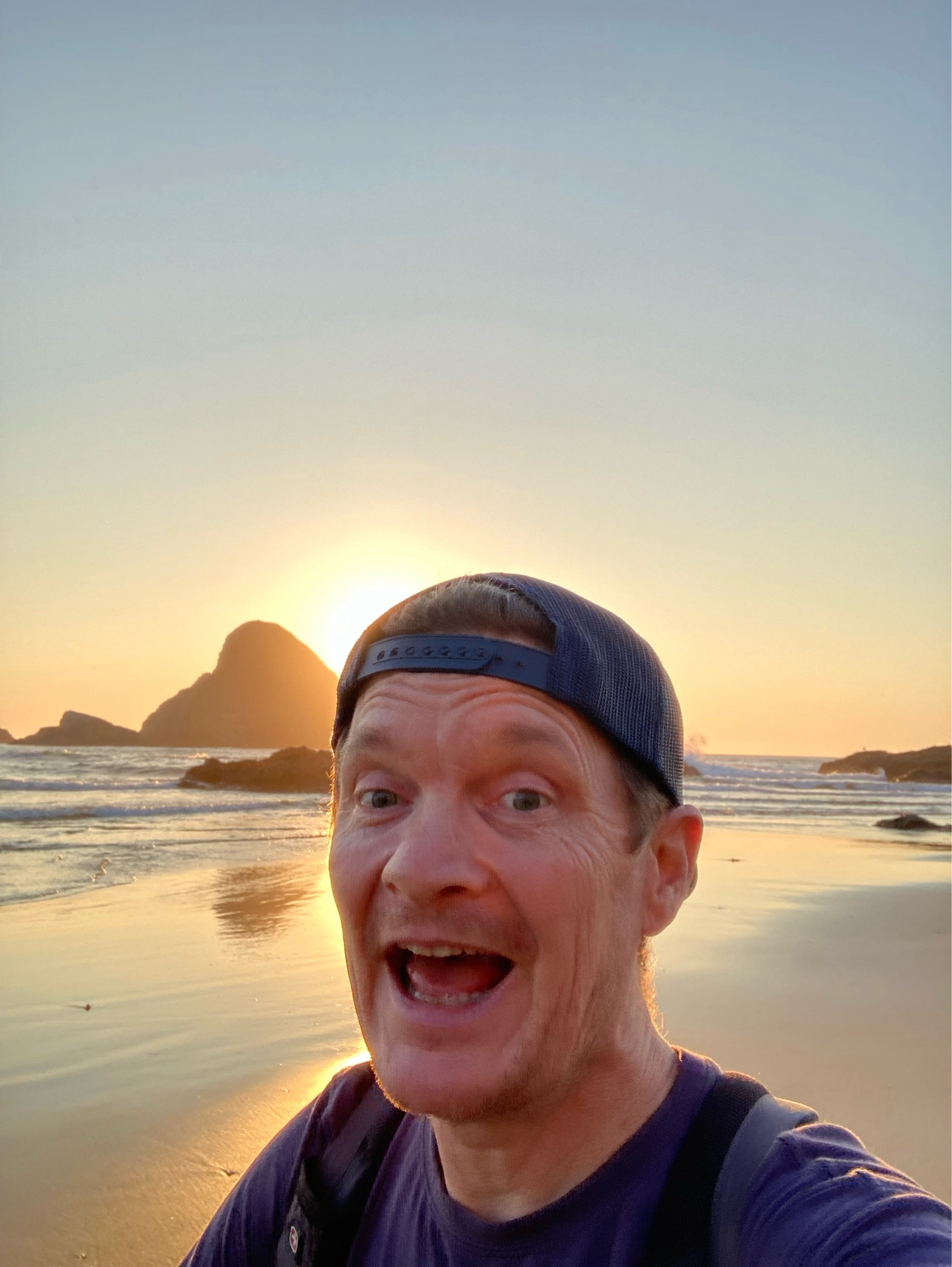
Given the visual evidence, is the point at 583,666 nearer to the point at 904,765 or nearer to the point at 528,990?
the point at 528,990

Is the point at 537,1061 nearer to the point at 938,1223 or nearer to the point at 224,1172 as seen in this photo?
the point at 938,1223

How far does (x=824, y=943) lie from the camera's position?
8.95m

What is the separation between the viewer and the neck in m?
1.67

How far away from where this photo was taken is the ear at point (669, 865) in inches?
76.3

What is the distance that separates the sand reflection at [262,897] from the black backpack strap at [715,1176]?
307 inches

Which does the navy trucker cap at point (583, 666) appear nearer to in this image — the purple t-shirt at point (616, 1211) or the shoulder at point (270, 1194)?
the purple t-shirt at point (616, 1211)

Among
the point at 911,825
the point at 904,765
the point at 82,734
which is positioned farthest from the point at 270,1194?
the point at 82,734

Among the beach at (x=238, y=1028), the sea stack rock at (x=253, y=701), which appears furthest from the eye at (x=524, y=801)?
the sea stack rock at (x=253, y=701)

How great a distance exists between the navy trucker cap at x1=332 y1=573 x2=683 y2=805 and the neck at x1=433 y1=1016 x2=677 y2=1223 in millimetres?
555

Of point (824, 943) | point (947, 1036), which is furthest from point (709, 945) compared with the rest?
point (947, 1036)

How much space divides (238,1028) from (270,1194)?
4390 millimetres

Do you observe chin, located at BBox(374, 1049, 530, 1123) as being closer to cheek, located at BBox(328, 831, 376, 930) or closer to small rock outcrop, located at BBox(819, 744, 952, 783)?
cheek, located at BBox(328, 831, 376, 930)

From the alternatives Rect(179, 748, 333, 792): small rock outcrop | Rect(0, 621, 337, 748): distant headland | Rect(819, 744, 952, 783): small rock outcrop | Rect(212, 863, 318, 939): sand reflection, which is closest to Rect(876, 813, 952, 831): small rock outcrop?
Rect(212, 863, 318, 939): sand reflection

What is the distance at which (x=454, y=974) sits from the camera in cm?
167
